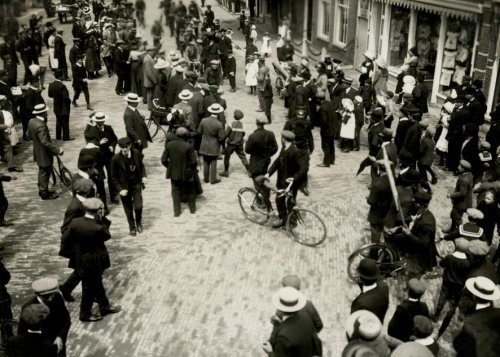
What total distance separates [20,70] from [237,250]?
1816cm

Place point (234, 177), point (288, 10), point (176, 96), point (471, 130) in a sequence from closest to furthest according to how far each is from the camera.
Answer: point (471, 130) < point (234, 177) < point (176, 96) < point (288, 10)

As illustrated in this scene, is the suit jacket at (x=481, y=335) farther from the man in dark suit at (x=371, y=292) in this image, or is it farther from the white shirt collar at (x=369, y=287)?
the white shirt collar at (x=369, y=287)

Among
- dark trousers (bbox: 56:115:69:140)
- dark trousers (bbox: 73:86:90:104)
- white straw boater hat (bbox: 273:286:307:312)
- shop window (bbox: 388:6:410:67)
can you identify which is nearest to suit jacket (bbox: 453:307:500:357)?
white straw boater hat (bbox: 273:286:307:312)

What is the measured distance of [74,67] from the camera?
1652 cm

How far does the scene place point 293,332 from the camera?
5172 millimetres

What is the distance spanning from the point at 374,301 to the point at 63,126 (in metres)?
11.0

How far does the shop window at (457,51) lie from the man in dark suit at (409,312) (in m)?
11.3

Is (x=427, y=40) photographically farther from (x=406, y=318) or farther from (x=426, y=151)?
(x=406, y=318)

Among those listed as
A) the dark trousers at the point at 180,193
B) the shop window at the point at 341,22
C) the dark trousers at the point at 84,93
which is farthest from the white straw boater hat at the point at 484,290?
the shop window at the point at 341,22

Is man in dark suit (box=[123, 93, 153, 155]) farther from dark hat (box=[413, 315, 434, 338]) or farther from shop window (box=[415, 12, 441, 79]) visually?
shop window (box=[415, 12, 441, 79])

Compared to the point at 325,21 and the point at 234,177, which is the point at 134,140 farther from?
the point at 325,21

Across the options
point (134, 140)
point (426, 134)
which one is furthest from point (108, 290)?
point (426, 134)

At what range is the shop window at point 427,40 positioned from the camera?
17.9m

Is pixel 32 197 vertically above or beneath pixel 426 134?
beneath
